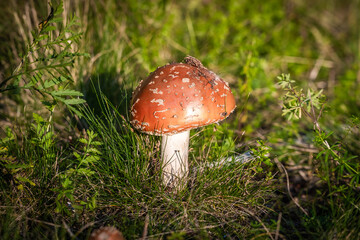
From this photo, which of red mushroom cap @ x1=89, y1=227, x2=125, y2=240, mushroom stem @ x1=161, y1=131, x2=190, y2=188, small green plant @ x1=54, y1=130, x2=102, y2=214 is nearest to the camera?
red mushroom cap @ x1=89, y1=227, x2=125, y2=240

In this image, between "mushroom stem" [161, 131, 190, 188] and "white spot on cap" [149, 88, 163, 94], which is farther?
"mushroom stem" [161, 131, 190, 188]

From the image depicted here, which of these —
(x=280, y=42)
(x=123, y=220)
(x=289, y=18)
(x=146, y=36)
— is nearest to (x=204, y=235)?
(x=123, y=220)

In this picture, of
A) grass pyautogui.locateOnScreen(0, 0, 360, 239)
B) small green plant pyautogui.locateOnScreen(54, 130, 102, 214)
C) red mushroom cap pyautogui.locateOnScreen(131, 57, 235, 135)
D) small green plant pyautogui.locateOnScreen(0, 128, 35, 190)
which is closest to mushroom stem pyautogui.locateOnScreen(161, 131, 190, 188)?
grass pyautogui.locateOnScreen(0, 0, 360, 239)

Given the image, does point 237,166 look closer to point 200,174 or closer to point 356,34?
point 200,174

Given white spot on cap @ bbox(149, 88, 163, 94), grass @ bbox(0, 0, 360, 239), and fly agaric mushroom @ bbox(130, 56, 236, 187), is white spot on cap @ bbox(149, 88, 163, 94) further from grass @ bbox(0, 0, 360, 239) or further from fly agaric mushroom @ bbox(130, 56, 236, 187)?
grass @ bbox(0, 0, 360, 239)

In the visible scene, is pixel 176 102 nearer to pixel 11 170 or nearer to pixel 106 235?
pixel 106 235

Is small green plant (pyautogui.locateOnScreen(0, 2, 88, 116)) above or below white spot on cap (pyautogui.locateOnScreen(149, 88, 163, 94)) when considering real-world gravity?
above
